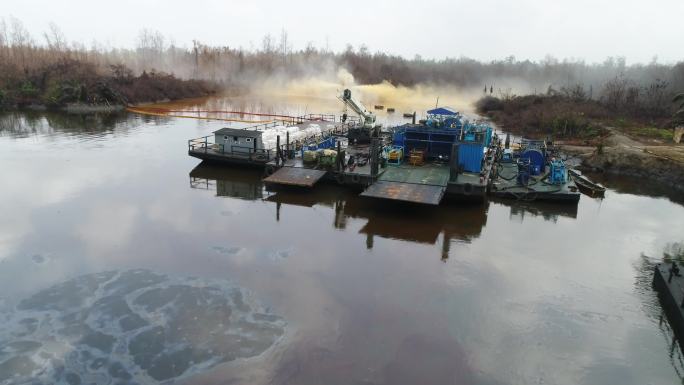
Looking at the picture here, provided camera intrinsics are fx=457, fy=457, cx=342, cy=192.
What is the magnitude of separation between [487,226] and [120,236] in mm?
16188

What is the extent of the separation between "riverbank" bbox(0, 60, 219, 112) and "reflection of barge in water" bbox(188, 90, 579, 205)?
131 ft

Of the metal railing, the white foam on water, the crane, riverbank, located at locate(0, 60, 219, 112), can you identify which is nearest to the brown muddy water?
the white foam on water

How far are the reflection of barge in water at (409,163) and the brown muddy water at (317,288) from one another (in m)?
1.14

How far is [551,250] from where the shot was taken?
19.0 metres

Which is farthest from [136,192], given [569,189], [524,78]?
[524,78]

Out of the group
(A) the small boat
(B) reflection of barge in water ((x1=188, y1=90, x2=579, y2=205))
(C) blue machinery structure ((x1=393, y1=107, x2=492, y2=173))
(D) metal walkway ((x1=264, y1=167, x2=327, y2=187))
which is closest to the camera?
(B) reflection of barge in water ((x1=188, y1=90, x2=579, y2=205))

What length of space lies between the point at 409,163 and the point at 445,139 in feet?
9.28

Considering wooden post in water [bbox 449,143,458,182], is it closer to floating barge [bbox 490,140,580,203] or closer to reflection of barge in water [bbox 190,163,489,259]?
reflection of barge in water [bbox 190,163,489,259]

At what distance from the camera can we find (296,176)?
25.7 metres

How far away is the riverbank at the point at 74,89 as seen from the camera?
2410 inches

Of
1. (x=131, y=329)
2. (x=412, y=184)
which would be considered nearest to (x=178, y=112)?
(x=412, y=184)

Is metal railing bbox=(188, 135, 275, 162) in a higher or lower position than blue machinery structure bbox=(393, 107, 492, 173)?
lower

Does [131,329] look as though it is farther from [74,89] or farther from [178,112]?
[74,89]

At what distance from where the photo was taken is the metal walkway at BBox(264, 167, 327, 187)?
80.8 feet
